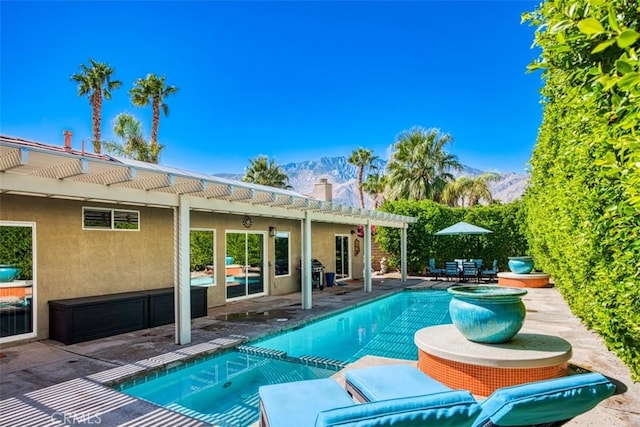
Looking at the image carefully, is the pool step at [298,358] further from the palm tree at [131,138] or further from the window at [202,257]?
the palm tree at [131,138]

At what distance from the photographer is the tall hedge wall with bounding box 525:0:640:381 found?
151 cm

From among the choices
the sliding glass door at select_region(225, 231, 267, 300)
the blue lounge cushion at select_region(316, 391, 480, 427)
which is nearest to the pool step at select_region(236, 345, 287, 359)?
the blue lounge cushion at select_region(316, 391, 480, 427)

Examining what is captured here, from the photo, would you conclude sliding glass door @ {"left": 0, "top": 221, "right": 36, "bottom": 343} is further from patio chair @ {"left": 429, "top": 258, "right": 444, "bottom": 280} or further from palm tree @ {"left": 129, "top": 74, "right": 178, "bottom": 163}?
palm tree @ {"left": 129, "top": 74, "right": 178, "bottom": 163}

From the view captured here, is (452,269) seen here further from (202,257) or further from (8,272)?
(8,272)

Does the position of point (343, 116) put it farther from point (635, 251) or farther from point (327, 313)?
point (635, 251)

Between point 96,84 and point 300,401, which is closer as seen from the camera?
point 300,401

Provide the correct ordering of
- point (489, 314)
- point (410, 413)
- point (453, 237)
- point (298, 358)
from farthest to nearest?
point (453, 237), point (298, 358), point (489, 314), point (410, 413)

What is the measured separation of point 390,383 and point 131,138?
29653mm

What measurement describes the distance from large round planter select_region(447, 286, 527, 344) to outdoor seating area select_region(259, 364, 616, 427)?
1.63 metres

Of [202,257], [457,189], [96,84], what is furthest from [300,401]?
[457,189]

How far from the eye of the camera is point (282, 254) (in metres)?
16.0

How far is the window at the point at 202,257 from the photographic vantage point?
12060 millimetres

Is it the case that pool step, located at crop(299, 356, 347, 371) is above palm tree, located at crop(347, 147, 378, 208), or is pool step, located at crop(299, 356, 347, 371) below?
below

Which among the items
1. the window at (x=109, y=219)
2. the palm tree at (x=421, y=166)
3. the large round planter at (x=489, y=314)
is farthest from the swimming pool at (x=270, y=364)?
the palm tree at (x=421, y=166)
